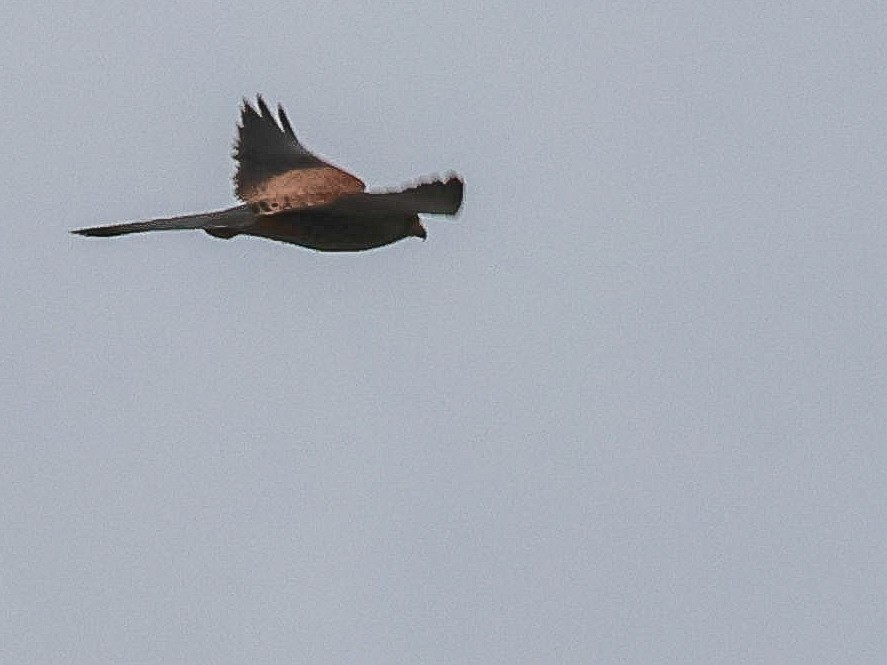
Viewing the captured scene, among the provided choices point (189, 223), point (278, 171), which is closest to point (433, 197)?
point (189, 223)

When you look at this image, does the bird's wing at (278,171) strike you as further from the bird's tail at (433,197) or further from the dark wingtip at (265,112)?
the bird's tail at (433,197)

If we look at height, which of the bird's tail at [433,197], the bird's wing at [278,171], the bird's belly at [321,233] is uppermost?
the bird's wing at [278,171]

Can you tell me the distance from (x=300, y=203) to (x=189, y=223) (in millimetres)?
1789

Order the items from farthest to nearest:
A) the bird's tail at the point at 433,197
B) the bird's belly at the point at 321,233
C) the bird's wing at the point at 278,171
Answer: the bird's wing at the point at 278,171 → the bird's belly at the point at 321,233 → the bird's tail at the point at 433,197

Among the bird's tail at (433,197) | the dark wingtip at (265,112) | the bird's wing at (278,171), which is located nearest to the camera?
the bird's tail at (433,197)

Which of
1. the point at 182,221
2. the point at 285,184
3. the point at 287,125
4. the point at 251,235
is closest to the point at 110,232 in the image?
the point at 182,221

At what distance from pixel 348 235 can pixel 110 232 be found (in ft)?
6.90

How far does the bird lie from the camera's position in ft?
54.0

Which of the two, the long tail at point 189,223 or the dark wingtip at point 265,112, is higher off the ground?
the dark wingtip at point 265,112

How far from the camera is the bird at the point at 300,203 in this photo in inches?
648

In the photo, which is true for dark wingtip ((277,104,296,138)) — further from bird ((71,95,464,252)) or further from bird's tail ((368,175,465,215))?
bird's tail ((368,175,465,215))

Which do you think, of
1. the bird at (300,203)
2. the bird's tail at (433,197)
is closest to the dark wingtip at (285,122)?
the bird at (300,203)

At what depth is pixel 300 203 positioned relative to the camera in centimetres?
1869

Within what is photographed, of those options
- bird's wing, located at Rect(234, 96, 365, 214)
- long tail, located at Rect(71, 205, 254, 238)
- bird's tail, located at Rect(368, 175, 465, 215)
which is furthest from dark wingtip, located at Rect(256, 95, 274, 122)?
bird's tail, located at Rect(368, 175, 465, 215)
